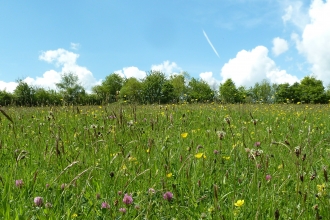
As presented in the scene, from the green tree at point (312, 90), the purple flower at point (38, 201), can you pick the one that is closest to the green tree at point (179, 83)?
the green tree at point (312, 90)

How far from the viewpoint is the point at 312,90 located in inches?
2474

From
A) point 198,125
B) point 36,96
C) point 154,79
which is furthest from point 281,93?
point 198,125

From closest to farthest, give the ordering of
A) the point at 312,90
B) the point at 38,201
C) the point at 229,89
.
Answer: the point at 38,201, the point at 312,90, the point at 229,89

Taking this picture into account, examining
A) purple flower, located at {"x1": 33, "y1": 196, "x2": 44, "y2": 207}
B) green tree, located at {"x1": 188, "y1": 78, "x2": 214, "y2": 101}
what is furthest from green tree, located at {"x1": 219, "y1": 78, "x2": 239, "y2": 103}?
purple flower, located at {"x1": 33, "y1": 196, "x2": 44, "y2": 207}

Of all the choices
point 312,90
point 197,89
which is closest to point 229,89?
point 197,89

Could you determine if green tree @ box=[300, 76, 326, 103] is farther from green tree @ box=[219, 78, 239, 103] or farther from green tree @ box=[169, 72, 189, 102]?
green tree @ box=[169, 72, 189, 102]

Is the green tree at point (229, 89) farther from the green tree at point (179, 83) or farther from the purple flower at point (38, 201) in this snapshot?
the purple flower at point (38, 201)

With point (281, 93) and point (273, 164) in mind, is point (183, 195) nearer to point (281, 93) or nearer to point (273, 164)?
point (273, 164)

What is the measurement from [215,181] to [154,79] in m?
61.4

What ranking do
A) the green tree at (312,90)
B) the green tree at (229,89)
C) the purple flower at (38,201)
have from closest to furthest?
1. the purple flower at (38,201)
2. the green tree at (312,90)
3. the green tree at (229,89)

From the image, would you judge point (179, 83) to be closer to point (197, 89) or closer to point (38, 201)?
point (197, 89)

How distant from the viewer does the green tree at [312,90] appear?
60.9 metres

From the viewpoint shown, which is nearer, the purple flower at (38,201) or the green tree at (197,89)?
the purple flower at (38,201)

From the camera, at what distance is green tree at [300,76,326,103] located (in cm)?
6091
